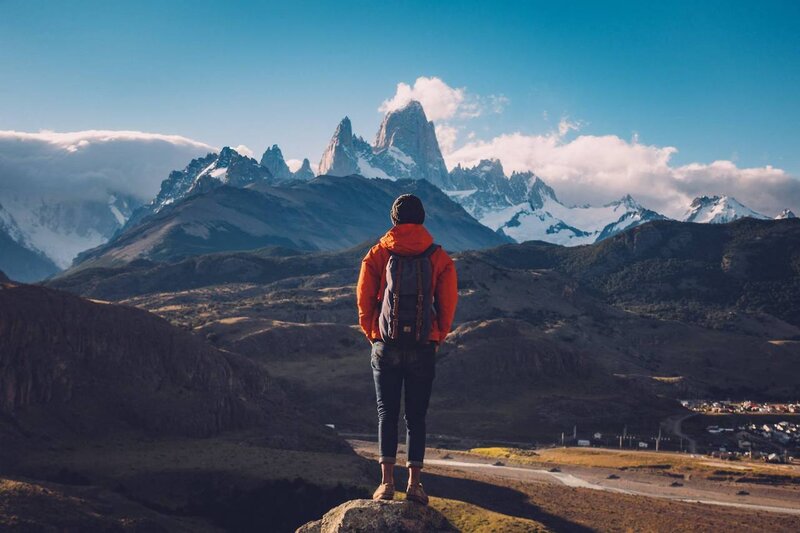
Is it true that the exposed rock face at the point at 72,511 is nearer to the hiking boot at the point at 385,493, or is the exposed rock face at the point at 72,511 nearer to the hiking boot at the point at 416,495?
the hiking boot at the point at 385,493

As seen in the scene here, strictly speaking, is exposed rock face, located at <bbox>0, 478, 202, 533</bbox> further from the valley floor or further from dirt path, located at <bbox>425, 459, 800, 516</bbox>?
dirt path, located at <bbox>425, 459, 800, 516</bbox>

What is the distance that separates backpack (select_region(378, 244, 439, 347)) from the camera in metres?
19.4

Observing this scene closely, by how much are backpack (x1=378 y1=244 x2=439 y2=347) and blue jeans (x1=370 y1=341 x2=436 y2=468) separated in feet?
0.98

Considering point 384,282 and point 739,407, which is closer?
point 384,282

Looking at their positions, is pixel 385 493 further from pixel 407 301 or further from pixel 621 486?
pixel 621 486

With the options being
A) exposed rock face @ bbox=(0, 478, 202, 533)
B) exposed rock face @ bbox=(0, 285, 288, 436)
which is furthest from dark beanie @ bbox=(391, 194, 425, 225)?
exposed rock face @ bbox=(0, 285, 288, 436)

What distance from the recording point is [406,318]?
19.4 meters

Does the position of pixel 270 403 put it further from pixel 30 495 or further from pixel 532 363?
pixel 532 363

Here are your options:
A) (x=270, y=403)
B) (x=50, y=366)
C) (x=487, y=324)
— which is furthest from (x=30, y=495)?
(x=487, y=324)

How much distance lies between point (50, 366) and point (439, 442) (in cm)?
6696

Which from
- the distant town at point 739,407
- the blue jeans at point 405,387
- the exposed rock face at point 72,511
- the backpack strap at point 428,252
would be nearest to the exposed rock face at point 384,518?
the blue jeans at point 405,387

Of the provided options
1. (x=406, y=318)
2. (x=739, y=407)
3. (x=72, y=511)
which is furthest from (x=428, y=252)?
(x=739, y=407)

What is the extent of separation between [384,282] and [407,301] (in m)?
0.86

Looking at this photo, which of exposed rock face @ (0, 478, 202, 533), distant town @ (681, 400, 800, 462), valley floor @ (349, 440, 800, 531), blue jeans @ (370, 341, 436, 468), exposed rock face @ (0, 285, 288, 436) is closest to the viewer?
blue jeans @ (370, 341, 436, 468)
